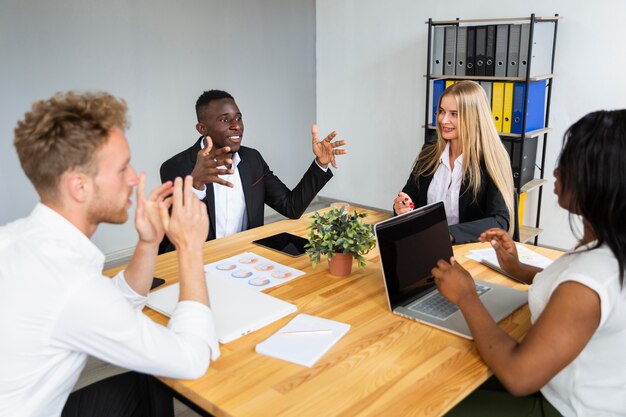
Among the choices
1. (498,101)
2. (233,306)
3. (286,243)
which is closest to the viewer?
(233,306)

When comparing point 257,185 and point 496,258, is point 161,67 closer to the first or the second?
point 257,185

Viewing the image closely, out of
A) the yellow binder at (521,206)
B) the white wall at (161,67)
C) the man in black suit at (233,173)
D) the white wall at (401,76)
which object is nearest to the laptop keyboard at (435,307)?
the man in black suit at (233,173)

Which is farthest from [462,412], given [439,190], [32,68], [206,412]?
[32,68]

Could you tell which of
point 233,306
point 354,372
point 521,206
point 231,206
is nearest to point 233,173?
point 231,206

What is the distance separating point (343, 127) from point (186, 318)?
4262 mm

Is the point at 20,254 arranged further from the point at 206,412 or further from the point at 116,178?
the point at 206,412

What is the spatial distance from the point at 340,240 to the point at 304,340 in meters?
0.44

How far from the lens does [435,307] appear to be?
1634 millimetres

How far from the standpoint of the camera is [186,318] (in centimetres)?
128

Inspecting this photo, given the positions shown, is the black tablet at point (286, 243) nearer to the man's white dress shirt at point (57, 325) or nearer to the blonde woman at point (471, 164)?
the blonde woman at point (471, 164)

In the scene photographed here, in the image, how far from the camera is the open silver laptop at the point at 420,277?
1.58 meters

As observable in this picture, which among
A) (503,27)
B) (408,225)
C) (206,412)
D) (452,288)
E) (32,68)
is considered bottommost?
(206,412)

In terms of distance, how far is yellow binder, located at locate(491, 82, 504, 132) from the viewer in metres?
3.80

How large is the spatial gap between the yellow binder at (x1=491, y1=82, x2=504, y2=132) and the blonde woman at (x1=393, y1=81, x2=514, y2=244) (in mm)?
1257
